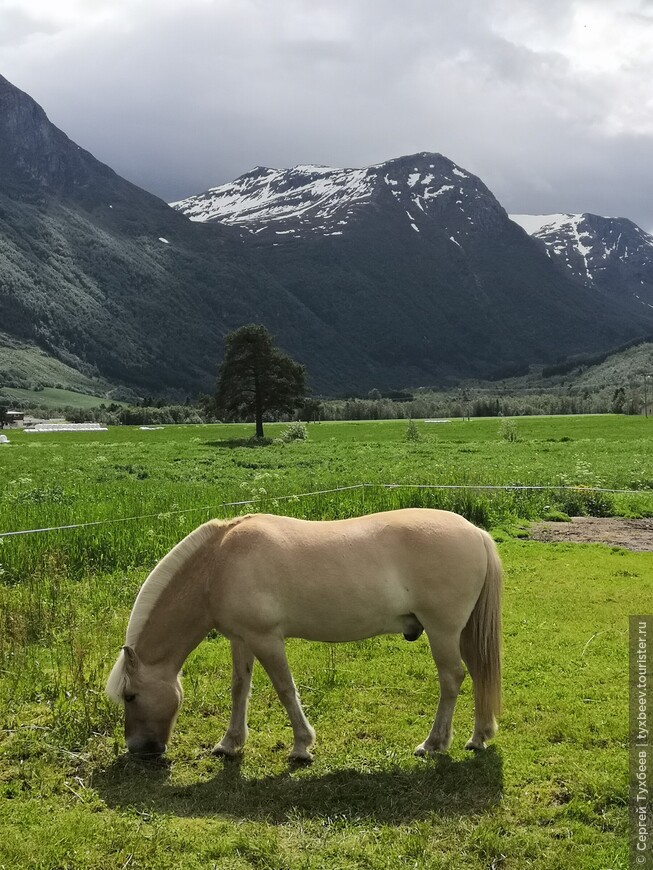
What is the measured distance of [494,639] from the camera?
265 inches

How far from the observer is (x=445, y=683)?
646 cm

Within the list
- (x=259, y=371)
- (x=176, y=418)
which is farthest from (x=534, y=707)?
(x=176, y=418)

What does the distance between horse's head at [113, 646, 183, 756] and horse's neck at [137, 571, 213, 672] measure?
0.13 meters

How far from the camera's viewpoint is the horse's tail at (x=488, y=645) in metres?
6.65

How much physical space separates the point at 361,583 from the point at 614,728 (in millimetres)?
3035

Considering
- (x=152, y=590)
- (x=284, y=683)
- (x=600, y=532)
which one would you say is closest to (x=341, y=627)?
(x=284, y=683)

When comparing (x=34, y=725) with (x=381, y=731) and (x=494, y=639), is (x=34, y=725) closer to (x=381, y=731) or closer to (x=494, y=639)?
(x=381, y=731)

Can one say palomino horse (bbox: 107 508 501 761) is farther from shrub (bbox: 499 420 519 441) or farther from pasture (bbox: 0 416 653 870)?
shrub (bbox: 499 420 519 441)

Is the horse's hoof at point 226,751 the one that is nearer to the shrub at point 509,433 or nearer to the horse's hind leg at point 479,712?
the horse's hind leg at point 479,712

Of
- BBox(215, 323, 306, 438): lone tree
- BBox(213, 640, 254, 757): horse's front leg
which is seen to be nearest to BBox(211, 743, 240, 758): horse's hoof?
BBox(213, 640, 254, 757): horse's front leg

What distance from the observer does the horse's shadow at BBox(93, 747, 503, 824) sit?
550 centimetres

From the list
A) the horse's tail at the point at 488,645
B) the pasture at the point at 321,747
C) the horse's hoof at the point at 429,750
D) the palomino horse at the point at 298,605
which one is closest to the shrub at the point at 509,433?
the pasture at the point at 321,747

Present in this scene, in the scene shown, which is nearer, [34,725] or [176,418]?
[34,725]

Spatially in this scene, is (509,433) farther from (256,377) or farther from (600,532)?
(600,532)
